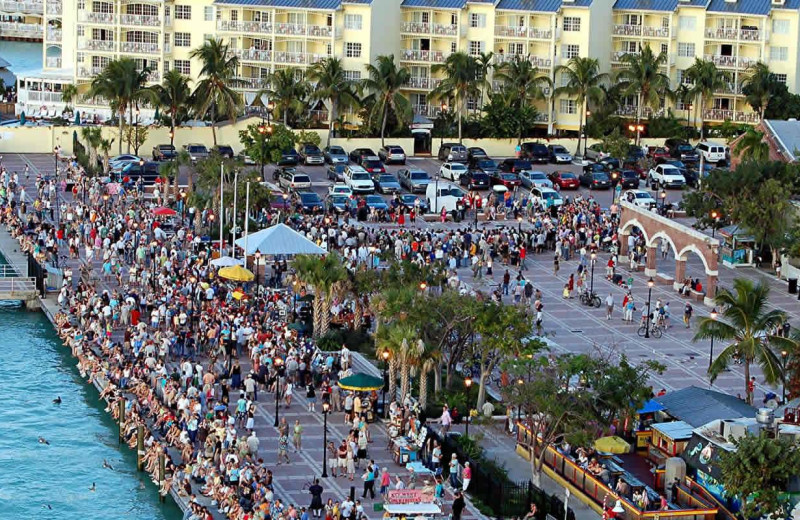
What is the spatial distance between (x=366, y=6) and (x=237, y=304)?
142ft

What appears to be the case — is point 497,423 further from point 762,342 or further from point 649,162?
point 649,162

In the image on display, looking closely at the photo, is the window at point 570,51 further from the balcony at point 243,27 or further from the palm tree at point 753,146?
the palm tree at point 753,146

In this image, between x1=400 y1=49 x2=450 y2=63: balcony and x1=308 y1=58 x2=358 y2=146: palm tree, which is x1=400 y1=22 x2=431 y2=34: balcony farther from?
x1=308 y1=58 x2=358 y2=146: palm tree

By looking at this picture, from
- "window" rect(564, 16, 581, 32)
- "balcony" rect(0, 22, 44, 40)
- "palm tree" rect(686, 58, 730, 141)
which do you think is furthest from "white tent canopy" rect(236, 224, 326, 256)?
"balcony" rect(0, 22, 44, 40)

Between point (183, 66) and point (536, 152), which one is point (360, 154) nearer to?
point (536, 152)

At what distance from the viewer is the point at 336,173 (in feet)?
328

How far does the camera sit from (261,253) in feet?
244

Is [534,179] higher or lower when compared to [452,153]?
lower

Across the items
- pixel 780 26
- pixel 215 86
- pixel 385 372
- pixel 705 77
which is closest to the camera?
pixel 385 372

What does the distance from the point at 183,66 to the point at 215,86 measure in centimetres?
991

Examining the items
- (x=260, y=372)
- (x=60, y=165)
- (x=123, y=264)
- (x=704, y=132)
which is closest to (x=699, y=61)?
(x=704, y=132)

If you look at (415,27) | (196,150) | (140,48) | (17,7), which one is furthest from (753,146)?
(17,7)

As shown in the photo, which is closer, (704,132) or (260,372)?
(260,372)

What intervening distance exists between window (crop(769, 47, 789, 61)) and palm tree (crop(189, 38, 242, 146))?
32315 millimetres
